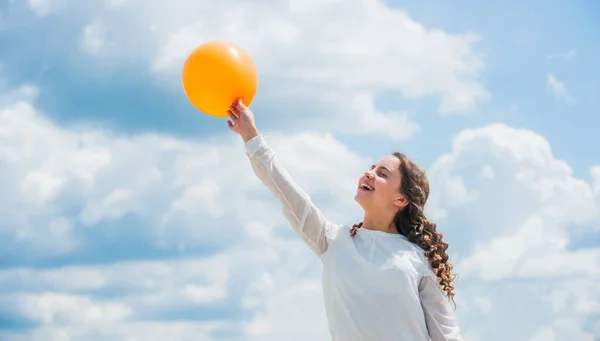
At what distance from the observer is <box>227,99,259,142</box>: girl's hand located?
4973mm

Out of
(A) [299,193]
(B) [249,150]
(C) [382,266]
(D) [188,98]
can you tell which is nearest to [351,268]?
(C) [382,266]

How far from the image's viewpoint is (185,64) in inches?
213

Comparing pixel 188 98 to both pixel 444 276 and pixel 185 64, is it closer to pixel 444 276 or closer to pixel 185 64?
pixel 185 64

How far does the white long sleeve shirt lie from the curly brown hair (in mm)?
122

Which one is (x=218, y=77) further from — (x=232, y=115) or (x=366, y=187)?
(x=366, y=187)

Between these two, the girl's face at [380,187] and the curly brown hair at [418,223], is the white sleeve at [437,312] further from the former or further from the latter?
the girl's face at [380,187]

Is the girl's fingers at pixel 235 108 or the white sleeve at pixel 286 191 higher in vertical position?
the girl's fingers at pixel 235 108

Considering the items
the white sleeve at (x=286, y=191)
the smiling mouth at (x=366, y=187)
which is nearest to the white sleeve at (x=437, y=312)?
the smiling mouth at (x=366, y=187)

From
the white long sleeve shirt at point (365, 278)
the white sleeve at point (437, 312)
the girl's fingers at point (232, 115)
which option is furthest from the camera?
the girl's fingers at point (232, 115)

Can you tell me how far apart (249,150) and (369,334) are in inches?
63.2

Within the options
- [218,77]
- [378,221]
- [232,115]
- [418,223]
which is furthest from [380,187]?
[218,77]

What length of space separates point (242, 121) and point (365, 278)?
4.91ft

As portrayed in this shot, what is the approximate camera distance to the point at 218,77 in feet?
16.9

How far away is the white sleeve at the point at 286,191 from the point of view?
4.89 metres
